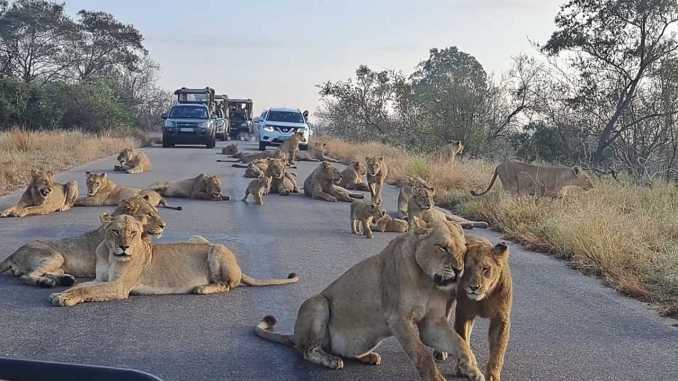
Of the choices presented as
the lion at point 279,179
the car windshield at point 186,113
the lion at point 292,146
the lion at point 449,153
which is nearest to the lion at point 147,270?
the lion at point 279,179

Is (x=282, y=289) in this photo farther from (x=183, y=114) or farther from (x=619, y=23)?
(x=183, y=114)

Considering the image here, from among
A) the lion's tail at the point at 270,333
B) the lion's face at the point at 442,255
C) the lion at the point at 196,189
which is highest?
the lion's face at the point at 442,255

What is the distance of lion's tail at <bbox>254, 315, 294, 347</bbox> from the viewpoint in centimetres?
572

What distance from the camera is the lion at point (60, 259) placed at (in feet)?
24.6

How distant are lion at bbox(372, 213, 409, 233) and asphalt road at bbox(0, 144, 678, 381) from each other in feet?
5.29

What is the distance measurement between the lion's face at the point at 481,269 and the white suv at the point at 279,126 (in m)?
28.7

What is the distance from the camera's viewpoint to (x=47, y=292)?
7195 millimetres

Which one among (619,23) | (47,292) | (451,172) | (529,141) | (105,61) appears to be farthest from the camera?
(105,61)

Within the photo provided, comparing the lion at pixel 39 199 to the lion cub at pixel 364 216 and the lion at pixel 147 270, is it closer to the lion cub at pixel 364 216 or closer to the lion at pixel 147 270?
the lion cub at pixel 364 216

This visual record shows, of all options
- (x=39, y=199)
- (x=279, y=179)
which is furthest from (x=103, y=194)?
(x=279, y=179)

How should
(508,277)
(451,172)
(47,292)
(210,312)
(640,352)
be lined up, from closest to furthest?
(508,277) → (640,352) → (210,312) → (47,292) → (451,172)

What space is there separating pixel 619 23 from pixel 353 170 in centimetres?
1143

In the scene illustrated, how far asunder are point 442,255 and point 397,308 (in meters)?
0.43

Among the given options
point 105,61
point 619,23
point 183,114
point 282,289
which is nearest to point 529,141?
point 619,23
